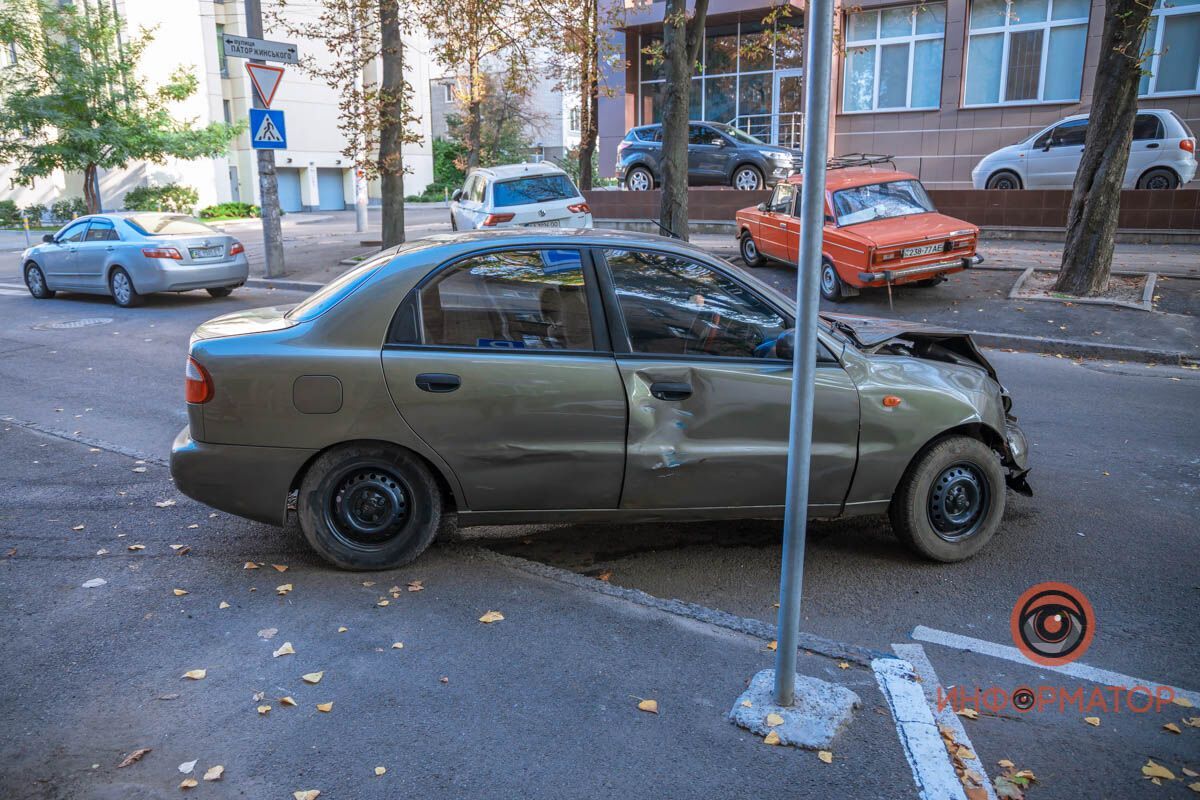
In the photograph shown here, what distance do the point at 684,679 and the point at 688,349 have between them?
1648mm

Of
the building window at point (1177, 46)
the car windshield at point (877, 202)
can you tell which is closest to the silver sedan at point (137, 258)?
the car windshield at point (877, 202)

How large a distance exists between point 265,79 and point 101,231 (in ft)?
12.4

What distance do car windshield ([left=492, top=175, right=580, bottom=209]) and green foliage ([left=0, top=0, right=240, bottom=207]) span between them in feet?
57.5

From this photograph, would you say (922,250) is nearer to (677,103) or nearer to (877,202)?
(877,202)

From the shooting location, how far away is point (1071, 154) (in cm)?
1912

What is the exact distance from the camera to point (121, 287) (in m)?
15.0

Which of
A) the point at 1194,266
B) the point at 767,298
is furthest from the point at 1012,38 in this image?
the point at 767,298

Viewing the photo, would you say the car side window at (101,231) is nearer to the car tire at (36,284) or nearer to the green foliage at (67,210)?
the car tire at (36,284)

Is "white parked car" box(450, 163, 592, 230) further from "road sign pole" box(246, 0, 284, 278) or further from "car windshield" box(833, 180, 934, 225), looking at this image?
"car windshield" box(833, 180, 934, 225)

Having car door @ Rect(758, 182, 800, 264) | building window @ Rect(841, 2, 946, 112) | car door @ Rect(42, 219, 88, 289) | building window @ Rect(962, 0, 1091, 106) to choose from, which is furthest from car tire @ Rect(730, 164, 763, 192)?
car door @ Rect(42, 219, 88, 289)

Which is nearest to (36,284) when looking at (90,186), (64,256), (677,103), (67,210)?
(64,256)

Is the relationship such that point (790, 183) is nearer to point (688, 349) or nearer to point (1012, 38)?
point (688, 349)

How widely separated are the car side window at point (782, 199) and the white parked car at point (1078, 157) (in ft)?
21.6

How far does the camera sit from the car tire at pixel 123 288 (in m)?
14.9
